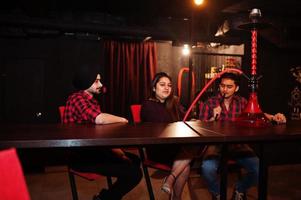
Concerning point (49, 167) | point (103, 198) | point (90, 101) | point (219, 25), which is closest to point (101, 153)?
point (103, 198)

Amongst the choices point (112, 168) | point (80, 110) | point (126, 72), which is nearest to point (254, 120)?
point (112, 168)

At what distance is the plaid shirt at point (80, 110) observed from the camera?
6.27 ft

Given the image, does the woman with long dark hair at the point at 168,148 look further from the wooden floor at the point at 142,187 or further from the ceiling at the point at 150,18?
the ceiling at the point at 150,18

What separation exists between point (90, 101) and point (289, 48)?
3.43m

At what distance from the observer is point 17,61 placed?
483cm

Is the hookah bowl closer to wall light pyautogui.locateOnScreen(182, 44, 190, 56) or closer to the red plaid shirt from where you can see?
the red plaid shirt

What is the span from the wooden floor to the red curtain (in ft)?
6.72

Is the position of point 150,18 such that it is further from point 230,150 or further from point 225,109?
point 230,150

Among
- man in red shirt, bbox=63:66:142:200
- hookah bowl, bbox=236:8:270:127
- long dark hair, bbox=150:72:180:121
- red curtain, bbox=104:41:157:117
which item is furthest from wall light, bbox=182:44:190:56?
man in red shirt, bbox=63:66:142:200

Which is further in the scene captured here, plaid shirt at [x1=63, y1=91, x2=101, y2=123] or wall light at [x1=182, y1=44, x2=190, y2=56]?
wall light at [x1=182, y1=44, x2=190, y2=56]

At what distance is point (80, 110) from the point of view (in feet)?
6.46

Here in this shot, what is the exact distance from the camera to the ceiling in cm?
408

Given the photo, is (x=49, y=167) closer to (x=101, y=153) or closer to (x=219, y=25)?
(x=101, y=153)

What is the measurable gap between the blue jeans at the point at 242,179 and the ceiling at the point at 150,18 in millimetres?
2388
